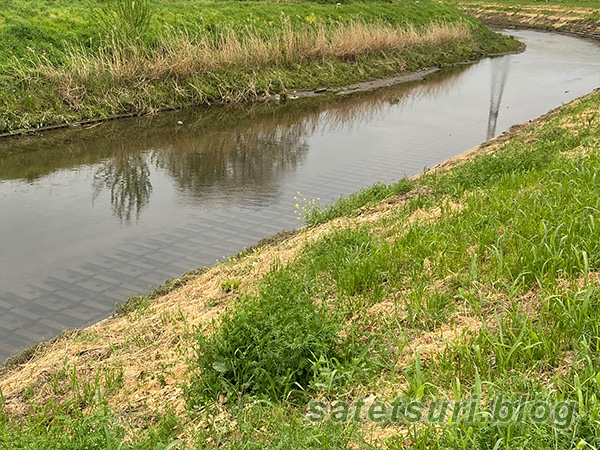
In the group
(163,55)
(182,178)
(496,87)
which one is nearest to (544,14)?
(496,87)

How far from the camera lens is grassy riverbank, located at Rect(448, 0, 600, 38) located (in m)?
40.7

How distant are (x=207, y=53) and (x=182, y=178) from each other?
652cm

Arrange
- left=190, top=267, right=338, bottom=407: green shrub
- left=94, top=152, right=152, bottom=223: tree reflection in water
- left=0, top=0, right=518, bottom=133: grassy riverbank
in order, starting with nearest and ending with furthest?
left=190, top=267, right=338, bottom=407: green shrub → left=94, top=152, right=152, bottom=223: tree reflection in water → left=0, top=0, right=518, bottom=133: grassy riverbank

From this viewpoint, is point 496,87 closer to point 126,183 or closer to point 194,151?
point 194,151

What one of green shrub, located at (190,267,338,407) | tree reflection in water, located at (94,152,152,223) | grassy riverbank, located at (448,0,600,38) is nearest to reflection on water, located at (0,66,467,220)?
tree reflection in water, located at (94,152,152,223)

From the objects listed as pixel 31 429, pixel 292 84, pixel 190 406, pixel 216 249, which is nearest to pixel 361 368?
pixel 190 406

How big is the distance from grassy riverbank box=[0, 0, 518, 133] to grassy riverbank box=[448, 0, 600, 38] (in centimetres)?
2105

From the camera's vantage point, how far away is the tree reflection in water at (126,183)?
31.7 ft

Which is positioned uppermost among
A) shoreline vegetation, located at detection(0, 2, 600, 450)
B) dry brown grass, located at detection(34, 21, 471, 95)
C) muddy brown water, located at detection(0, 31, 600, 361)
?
dry brown grass, located at detection(34, 21, 471, 95)

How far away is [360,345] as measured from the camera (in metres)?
4.29

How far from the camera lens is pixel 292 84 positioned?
18.9 m

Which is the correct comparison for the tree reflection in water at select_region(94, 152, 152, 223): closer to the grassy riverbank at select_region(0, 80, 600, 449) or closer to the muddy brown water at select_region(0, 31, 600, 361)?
the muddy brown water at select_region(0, 31, 600, 361)

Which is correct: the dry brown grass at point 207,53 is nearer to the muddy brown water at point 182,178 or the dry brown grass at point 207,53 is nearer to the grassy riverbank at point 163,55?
the grassy riverbank at point 163,55

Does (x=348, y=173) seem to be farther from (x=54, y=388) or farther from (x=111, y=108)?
(x=54, y=388)
